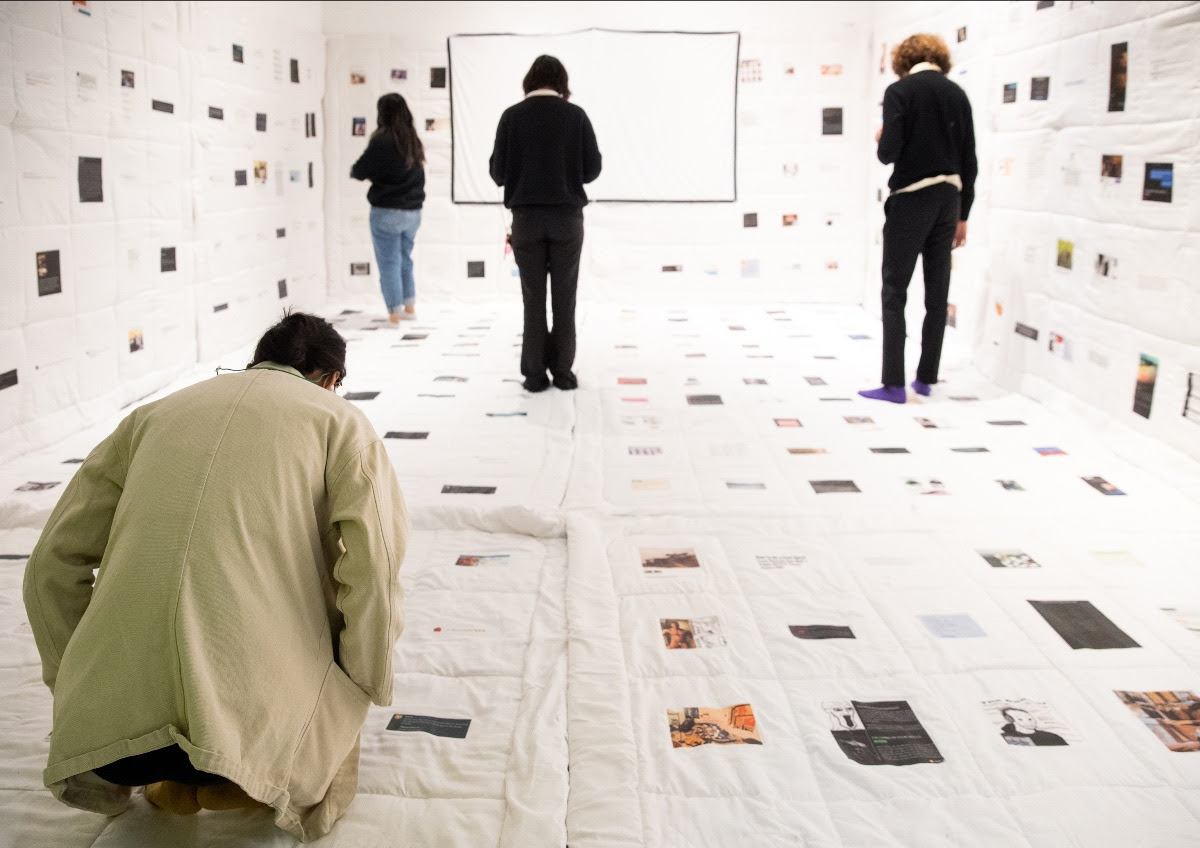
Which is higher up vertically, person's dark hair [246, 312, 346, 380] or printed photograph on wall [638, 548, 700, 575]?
person's dark hair [246, 312, 346, 380]

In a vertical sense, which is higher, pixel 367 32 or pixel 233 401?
pixel 367 32

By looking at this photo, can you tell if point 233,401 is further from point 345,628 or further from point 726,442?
point 726,442

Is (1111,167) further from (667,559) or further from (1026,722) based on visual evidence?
(1026,722)

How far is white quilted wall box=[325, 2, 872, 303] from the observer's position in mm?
5789

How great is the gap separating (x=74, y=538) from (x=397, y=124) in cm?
400

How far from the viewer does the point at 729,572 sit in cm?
222

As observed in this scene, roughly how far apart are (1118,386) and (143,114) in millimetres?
3417

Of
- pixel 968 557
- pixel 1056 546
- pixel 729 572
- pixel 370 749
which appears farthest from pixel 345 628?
pixel 1056 546

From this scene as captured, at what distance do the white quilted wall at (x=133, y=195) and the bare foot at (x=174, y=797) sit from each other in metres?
1.93

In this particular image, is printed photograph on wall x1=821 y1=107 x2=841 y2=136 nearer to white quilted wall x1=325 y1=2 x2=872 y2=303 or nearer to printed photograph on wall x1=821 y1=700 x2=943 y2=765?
white quilted wall x1=325 y1=2 x2=872 y2=303

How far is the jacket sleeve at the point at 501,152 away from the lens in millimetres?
3676

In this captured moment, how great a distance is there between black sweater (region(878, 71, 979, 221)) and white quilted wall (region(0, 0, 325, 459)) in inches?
103

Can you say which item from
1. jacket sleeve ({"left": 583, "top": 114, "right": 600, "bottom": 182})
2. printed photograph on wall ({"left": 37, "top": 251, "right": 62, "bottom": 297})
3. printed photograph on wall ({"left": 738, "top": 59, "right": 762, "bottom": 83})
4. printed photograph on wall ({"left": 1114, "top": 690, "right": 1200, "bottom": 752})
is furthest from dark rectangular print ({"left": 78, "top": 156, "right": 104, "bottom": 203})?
printed photograph on wall ({"left": 738, "top": 59, "right": 762, "bottom": 83})

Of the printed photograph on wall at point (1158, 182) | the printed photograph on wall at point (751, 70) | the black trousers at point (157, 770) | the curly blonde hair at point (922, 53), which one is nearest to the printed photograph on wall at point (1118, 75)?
the printed photograph on wall at point (1158, 182)
